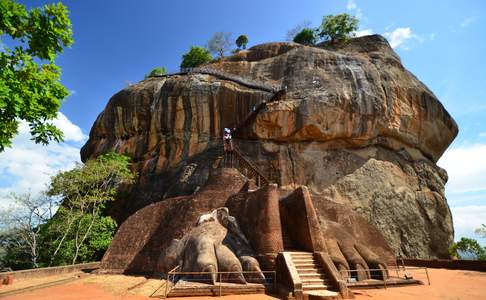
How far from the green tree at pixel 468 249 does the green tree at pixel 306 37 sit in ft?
86.6

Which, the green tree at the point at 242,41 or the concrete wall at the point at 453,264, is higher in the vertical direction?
the green tree at the point at 242,41

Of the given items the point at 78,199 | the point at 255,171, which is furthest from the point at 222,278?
the point at 78,199

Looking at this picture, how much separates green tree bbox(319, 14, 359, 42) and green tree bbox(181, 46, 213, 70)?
50.8ft

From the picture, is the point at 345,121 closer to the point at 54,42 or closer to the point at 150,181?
the point at 150,181

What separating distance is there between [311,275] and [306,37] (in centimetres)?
3586

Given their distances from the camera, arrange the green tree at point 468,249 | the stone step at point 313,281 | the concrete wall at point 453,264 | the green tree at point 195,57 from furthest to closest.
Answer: the green tree at point 195,57 → the green tree at point 468,249 → the concrete wall at point 453,264 → the stone step at point 313,281

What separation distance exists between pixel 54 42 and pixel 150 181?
19225 millimetres

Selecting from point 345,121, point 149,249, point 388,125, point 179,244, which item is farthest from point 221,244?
point 388,125

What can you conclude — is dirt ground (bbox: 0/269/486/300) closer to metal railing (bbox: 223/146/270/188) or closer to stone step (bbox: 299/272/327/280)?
stone step (bbox: 299/272/327/280)

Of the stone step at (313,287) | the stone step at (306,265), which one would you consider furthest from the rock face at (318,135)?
the stone step at (313,287)

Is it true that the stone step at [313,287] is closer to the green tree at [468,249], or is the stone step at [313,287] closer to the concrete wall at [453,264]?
the concrete wall at [453,264]

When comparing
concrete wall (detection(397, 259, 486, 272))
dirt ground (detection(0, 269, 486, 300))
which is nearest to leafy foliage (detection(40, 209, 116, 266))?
dirt ground (detection(0, 269, 486, 300))

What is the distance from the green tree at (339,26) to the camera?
111 feet

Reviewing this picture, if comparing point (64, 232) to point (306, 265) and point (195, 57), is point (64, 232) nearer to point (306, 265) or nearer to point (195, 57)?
point (306, 265)
